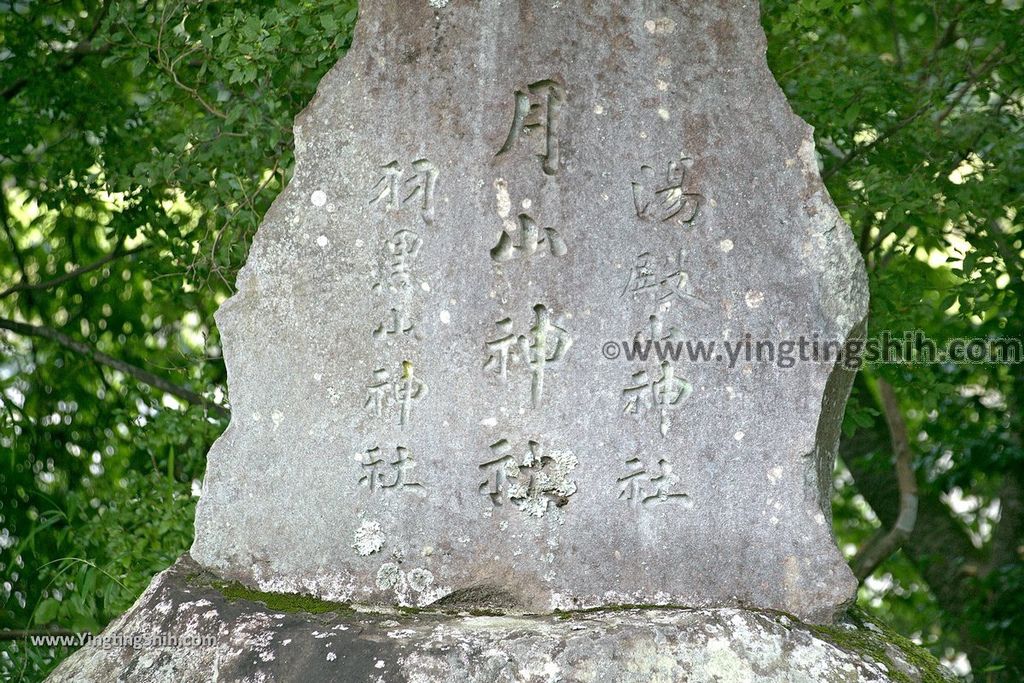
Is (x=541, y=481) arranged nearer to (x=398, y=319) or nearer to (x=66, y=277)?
(x=398, y=319)

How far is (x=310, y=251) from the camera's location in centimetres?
328

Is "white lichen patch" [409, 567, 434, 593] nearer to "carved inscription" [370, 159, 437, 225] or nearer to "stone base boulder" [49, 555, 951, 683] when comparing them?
"stone base boulder" [49, 555, 951, 683]

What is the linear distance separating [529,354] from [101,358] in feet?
9.49

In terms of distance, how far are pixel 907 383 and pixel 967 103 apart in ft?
4.45

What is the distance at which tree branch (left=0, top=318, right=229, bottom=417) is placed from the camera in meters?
5.14

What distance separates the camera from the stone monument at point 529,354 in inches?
119

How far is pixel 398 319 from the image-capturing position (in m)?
3.22

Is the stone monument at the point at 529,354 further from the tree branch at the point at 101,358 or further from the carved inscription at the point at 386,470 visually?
the tree branch at the point at 101,358

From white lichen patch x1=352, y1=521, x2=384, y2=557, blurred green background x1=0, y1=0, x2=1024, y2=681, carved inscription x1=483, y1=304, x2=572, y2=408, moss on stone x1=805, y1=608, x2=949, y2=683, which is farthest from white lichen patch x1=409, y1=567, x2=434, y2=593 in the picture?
blurred green background x1=0, y1=0, x2=1024, y2=681

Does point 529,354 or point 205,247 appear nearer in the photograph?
point 529,354

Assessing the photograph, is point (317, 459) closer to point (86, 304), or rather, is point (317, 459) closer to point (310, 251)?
point (310, 251)

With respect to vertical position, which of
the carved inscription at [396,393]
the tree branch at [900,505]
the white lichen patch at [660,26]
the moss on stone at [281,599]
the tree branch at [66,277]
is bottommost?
the tree branch at [900,505]

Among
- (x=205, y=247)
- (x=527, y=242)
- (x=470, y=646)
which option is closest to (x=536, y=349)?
(x=527, y=242)

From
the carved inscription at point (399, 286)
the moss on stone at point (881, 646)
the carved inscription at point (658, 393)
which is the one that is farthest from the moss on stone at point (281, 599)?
the moss on stone at point (881, 646)
